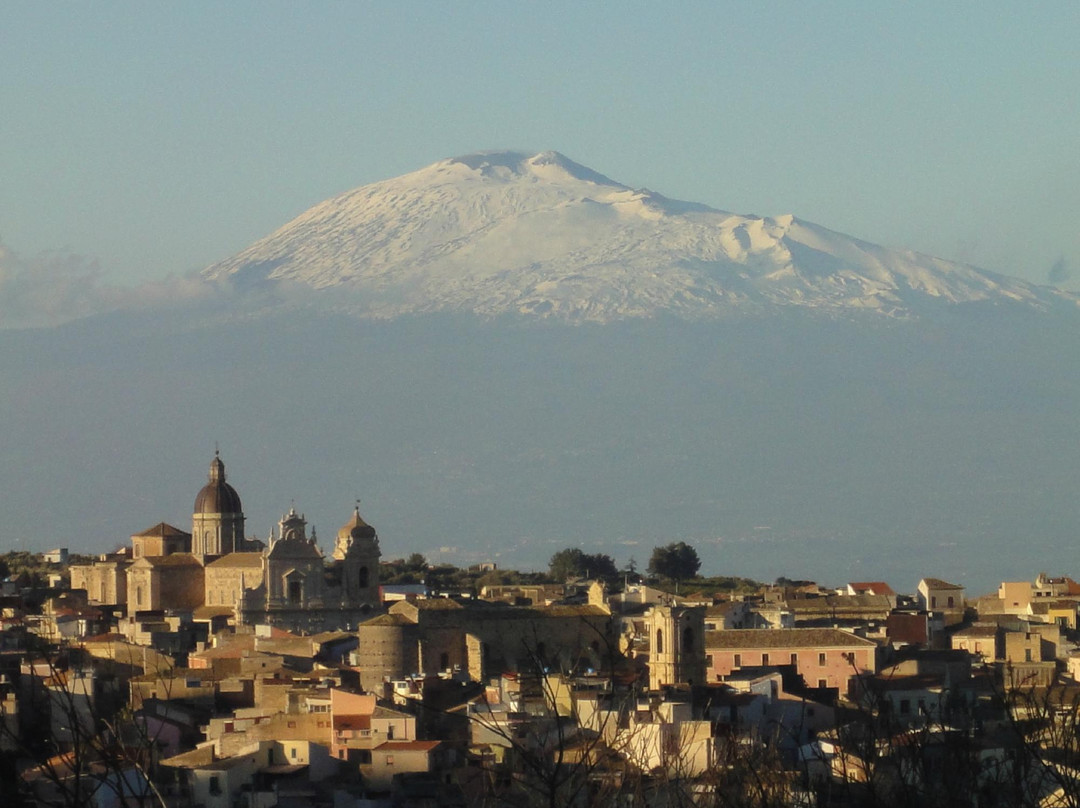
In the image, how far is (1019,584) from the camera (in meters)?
87.4

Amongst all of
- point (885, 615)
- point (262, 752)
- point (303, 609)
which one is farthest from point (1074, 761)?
point (303, 609)

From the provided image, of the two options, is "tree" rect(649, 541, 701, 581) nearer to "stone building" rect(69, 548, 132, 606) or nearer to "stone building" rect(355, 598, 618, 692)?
"stone building" rect(69, 548, 132, 606)

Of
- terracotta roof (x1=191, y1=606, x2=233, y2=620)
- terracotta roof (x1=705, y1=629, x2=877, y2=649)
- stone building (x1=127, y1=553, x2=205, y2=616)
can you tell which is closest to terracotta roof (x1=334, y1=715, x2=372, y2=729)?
terracotta roof (x1=705, y1=629, x2=877, y2=649)

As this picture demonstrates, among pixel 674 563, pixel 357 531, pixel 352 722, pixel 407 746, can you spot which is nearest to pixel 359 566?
pixel 357 531

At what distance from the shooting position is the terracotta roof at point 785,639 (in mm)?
61969

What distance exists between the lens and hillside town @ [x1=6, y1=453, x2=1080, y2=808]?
92.5ft

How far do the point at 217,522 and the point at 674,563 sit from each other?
26.4 meters

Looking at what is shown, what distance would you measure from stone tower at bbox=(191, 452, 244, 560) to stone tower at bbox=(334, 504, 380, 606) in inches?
302

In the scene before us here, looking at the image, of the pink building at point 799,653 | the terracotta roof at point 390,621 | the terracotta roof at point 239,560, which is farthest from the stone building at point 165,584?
the pink building at point 799,653

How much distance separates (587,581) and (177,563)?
935 inches

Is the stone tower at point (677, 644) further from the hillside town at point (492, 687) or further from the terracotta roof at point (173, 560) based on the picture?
the terracotta roof at point (173, 560)

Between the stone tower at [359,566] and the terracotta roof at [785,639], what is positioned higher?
the stone tower at [359,566]

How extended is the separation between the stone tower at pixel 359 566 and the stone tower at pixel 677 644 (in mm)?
21960

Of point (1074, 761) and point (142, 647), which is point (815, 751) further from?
point (142, 647)
